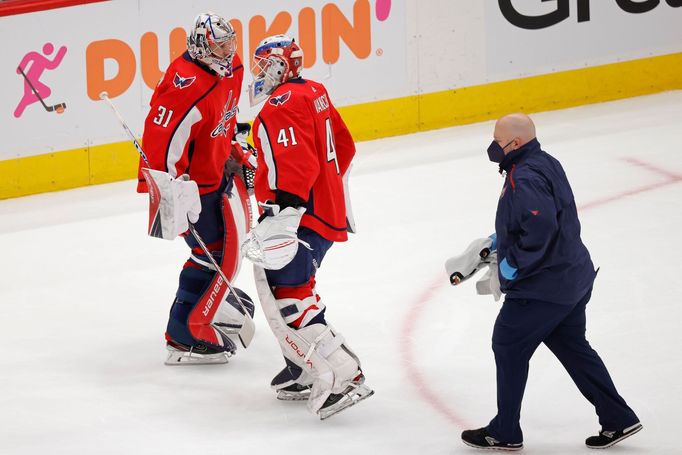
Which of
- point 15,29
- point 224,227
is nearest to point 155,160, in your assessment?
Result: point 224,227

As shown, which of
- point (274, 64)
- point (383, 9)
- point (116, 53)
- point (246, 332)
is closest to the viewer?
point (274, 64)

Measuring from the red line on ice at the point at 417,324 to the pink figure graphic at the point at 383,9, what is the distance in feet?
7.38

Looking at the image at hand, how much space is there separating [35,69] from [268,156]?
3729 mm

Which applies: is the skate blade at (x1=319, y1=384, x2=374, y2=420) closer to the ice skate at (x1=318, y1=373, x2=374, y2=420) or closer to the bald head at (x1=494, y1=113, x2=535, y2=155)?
the ice skate at (x1=318, y1=373, x2=374, y2=420)

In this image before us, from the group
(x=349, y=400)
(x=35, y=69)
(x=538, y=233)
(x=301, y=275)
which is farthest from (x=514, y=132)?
(x=35, y=69)

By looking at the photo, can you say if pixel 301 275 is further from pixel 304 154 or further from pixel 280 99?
pixel 280 99

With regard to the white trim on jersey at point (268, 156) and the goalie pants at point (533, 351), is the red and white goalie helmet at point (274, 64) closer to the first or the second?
the white trim on jersey at point (268, 156)

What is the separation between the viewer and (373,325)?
5.73 meters

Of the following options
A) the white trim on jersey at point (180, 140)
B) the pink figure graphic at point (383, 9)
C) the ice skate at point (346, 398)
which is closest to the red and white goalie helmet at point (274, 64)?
the white trim on jersey at point (180, 140)

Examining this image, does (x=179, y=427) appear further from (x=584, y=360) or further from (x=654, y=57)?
(x=654, y=57)

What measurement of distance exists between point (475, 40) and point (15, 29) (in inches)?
125

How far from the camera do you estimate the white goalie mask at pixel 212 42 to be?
505 cm

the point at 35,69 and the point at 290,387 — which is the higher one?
the point at 35,69

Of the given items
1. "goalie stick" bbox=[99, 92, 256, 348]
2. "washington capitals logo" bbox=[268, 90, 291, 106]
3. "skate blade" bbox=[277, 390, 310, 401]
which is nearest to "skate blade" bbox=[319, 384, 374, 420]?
"skate blade" bbox=[277, 390, 310, 401]
